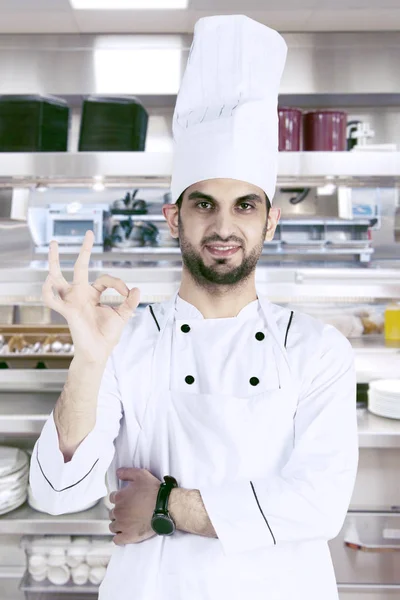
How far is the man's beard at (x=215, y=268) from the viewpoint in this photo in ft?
3.83

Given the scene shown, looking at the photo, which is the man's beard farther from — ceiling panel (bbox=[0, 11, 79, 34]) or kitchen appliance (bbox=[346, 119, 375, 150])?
ceiling panel (bbox=[0, 11, 79, 34])

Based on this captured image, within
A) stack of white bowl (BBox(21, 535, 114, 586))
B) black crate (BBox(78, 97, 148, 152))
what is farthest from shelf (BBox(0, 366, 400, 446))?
black crate (BBox(78, 97, 148, 152))

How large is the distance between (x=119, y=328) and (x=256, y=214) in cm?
39

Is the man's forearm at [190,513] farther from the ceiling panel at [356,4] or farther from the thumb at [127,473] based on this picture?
the ceiling panel at [356,4]

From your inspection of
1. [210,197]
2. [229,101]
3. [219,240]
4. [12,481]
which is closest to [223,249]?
[219,240]

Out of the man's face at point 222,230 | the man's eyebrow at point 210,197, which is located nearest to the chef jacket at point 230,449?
the man's face at point 222,230

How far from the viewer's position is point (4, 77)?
2.35 m

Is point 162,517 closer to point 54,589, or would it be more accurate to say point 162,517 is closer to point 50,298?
point 50,298

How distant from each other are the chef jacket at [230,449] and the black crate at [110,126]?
Answer: 3.28ft

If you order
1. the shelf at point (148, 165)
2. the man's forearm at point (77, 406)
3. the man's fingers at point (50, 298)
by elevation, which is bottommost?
the man's forearm at point (77, 406)

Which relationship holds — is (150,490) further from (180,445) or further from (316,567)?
(316,567)

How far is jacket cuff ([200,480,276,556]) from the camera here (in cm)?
103

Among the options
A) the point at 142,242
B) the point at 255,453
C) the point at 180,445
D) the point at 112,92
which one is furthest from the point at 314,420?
the point at 112,92

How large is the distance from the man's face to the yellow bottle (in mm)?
1107
